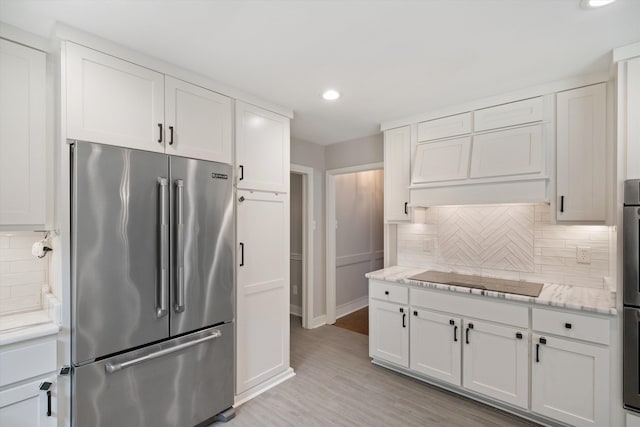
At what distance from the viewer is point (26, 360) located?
154cm

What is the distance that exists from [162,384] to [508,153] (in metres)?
3.10

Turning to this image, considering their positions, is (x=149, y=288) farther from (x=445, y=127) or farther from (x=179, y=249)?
(x=445, y=127)

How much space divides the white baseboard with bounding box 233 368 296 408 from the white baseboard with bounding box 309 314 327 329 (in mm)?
1231

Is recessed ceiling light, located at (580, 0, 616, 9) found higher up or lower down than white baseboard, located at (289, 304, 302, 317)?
higher up

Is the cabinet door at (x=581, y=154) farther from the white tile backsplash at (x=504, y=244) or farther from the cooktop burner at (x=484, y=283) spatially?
the cooktop burner at (x=484, y=283)

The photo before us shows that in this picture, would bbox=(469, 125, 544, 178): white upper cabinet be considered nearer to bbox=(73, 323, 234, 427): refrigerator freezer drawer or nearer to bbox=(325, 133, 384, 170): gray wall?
bbox=(325, 133, 384, 170): gray wall

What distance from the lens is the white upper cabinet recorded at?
241 cm

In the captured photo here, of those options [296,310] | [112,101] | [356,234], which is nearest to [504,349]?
[356,234]

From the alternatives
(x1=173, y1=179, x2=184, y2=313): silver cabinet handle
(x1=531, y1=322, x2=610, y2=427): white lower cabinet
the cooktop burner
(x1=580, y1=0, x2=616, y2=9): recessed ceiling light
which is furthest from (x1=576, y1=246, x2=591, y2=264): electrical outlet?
(x1=173, y1=179, x2=184, y2=313): silver cabinet handle

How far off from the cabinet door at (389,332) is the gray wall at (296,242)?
5.94ft

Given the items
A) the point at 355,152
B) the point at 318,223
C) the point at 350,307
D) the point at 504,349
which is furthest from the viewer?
the point at 350,307

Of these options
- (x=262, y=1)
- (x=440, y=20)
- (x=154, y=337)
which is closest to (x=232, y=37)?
(x=262, y=1)

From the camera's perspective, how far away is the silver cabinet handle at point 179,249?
6.48 ft

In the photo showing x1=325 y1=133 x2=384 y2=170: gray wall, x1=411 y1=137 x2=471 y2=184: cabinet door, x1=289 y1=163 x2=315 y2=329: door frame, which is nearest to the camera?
x1=411 y1=137 x2=471 y2=184: cabinet door
